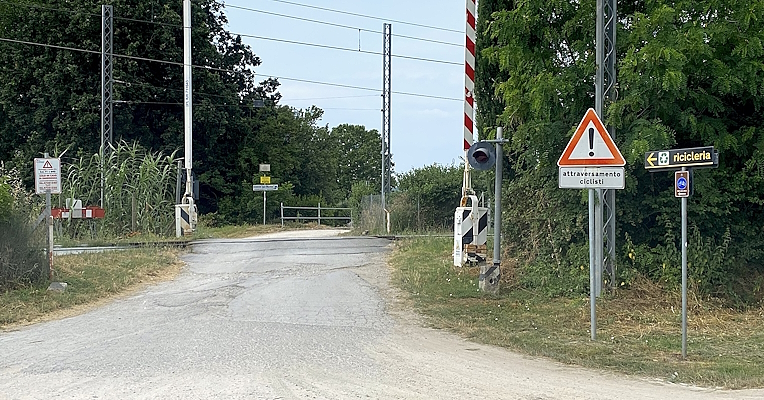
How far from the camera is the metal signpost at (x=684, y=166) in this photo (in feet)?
28.3

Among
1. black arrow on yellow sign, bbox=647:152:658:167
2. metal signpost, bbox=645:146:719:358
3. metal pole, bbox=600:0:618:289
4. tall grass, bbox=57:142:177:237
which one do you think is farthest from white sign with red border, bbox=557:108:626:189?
tall grass, bbox=57:142:177:237

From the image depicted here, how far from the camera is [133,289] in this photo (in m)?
14.2

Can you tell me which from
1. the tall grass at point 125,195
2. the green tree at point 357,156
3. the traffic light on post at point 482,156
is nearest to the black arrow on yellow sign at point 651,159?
the traffic light on post at point 482,156

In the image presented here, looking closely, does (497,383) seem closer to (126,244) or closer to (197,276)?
(197,276)

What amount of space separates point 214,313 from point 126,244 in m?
10.9

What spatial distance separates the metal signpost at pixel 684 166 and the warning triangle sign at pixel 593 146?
512mm

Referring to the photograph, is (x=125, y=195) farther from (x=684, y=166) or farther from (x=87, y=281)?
(x=684, y=166)

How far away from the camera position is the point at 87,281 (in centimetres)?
1414

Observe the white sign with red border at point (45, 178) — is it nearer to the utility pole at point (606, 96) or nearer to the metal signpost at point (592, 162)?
the metal signpost at point (592, 162)

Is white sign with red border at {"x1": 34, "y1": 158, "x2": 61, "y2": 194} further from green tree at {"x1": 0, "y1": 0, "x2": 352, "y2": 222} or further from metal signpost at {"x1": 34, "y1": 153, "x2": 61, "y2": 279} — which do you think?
green tree at {"x1": 0, "y1": 0, "x2": 352, "y2": 222}

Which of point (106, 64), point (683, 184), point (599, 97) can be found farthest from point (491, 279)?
point (106, 64)

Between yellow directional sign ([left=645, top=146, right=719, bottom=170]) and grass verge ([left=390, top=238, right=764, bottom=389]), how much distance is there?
7.00ft

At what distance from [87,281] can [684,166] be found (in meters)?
10.5

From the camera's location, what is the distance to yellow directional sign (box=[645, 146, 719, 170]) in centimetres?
862
